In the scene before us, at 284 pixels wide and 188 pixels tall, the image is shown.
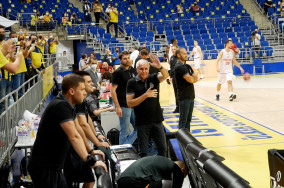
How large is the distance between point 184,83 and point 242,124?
3.17 m

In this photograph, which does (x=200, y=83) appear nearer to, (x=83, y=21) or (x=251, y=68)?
(x=251, y=68)

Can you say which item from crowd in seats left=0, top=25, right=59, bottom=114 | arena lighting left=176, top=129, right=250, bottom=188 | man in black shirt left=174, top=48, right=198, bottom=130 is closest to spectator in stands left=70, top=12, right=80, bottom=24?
crowd in seats left=0, top=25, right=59, bottom=114

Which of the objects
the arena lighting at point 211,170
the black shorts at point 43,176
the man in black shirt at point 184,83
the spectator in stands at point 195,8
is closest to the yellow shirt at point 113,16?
the spectator in stands at point 195,8

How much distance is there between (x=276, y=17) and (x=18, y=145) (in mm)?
26251

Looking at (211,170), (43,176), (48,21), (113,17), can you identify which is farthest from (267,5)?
(211,170)

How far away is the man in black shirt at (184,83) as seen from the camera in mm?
6988

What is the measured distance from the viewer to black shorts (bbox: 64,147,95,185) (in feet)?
14.5

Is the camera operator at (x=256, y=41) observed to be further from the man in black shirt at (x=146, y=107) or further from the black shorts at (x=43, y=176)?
the black shorts at (x=43, y=176)

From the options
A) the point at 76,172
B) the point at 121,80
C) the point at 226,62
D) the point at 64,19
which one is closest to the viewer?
the point at 76,172

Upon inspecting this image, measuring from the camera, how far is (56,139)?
3730mm

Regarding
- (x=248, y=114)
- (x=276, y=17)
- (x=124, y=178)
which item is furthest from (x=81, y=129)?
(x=276, y=17)

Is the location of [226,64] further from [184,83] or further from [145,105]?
[145,105]

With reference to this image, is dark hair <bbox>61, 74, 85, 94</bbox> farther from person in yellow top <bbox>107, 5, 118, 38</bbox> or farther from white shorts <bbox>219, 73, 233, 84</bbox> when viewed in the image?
person in yellow top <bbox>107, 5, 118, 38</bbox>

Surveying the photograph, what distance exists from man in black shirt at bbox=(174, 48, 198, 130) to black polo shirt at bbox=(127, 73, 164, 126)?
117 centimetres
